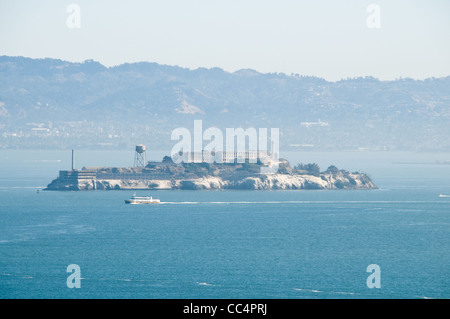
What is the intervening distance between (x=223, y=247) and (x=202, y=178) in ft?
245

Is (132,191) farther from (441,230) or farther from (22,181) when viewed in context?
(441,230)

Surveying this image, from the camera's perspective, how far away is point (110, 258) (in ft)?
237

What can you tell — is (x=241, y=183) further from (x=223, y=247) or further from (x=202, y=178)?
(x=223, y=247)

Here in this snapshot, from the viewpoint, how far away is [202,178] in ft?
504

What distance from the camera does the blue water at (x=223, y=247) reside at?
200 feet

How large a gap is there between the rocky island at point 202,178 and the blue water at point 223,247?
547 inches

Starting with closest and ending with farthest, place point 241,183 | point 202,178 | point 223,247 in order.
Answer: point 223,247, point 202,178, point 241,183

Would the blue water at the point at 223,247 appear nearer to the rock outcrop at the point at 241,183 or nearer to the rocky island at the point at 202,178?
the rock outcrop at the point at 241,183

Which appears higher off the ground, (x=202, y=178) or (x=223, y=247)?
(x=202, y=178)

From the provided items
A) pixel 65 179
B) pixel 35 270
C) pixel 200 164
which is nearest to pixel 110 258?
pixel 35 270

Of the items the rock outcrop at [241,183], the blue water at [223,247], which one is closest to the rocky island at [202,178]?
the rock outcrop at [241,183]

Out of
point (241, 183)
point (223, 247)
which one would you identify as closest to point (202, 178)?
point (241, 183)

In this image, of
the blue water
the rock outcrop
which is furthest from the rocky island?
the blue water
